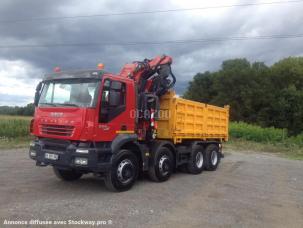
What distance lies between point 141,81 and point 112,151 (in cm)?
291

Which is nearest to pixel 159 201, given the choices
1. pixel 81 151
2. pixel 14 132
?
pixel 81 151

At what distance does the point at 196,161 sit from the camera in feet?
43.4

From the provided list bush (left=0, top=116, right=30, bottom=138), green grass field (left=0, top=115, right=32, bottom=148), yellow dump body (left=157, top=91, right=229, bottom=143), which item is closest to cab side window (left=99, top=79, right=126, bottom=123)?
yellow dump body (left=157, top=91, right=229, bottom=143)

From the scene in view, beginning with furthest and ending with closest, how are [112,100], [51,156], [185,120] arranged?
1. [185,120]
2. [112,100]
3. [51,156]

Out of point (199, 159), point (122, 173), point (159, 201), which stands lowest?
point (159, 201)

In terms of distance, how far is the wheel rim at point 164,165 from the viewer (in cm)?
1107

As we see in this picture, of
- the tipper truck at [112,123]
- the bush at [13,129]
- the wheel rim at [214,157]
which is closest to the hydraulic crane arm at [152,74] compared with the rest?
the tipper truck at [112,123]

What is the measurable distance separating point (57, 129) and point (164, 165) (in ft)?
11.3

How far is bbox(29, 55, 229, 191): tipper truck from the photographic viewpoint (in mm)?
8922

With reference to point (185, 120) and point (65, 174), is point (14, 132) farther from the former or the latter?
point (185, 120)

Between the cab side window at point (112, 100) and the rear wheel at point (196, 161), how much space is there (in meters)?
4.08

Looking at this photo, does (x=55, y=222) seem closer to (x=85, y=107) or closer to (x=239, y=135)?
(x=85, y=107)

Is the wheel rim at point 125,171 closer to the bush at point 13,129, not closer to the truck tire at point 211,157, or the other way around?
the truck tire at point 211,157

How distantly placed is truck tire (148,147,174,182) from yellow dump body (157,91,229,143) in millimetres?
583
